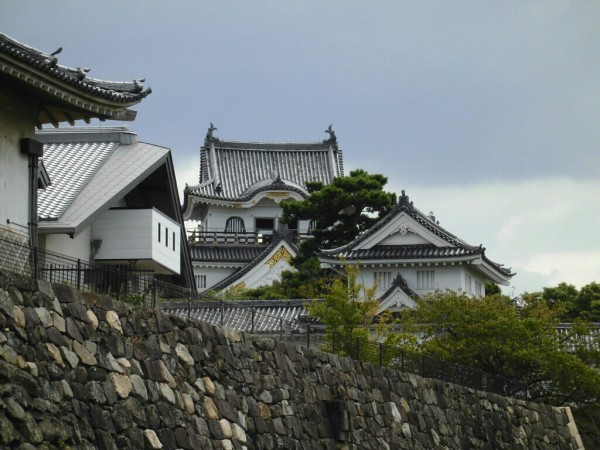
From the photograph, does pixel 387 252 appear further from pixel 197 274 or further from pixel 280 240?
pixel 197 274

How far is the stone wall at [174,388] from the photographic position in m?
14.9

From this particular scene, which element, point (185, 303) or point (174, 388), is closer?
point (174, 388)

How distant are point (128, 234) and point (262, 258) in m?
43.2

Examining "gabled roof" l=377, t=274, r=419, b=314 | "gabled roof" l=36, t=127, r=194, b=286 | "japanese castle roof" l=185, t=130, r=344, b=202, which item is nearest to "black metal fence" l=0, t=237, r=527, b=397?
"gabled roof" l=36, t=127, r=194, b=286

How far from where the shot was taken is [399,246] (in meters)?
55.6

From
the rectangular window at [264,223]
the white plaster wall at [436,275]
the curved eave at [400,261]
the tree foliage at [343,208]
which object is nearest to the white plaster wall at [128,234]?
the curved eave at [400,261]

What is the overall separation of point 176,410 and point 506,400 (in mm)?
16380

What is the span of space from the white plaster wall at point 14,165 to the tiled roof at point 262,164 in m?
60.6

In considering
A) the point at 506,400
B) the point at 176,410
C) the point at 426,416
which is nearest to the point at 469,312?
the point at 506,400

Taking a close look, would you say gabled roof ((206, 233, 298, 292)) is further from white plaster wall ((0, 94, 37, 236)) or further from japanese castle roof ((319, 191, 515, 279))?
white plaster wall ((0, 94, 37, 236))

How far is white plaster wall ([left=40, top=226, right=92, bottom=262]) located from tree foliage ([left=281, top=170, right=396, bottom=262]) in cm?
3530

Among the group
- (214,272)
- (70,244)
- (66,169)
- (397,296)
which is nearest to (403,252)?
(397,296)

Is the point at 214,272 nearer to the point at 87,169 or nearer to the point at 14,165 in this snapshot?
the point at 87,169

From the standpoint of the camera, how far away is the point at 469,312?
42594mm
